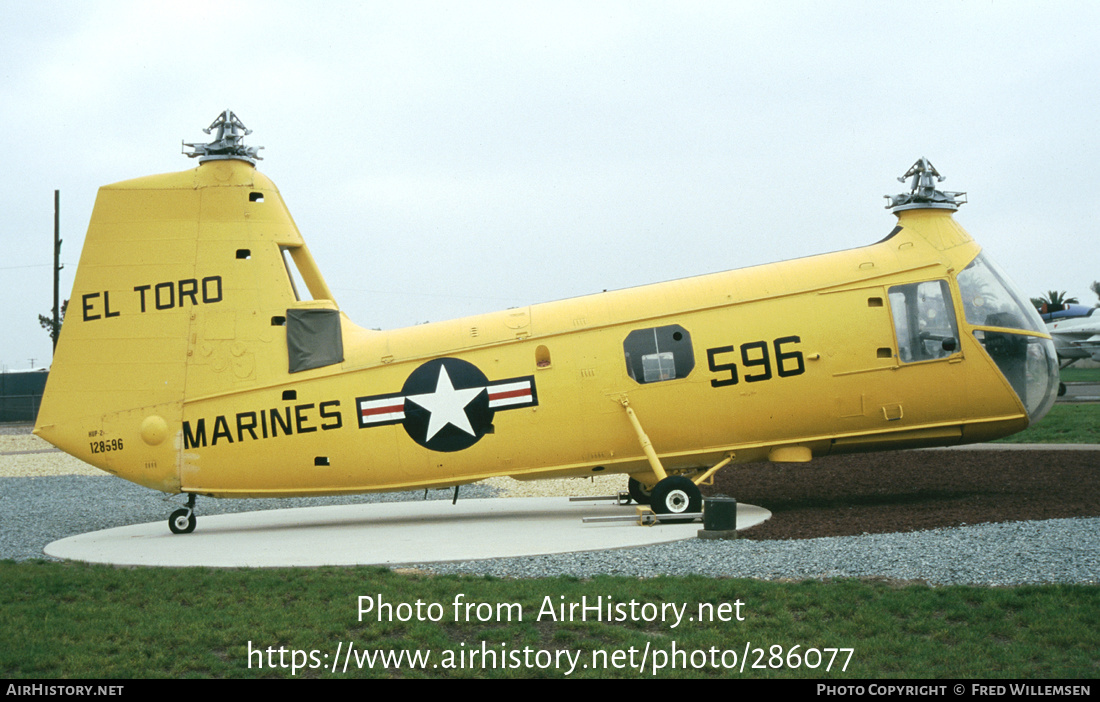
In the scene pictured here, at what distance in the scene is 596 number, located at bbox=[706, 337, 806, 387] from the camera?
1119 centimetres

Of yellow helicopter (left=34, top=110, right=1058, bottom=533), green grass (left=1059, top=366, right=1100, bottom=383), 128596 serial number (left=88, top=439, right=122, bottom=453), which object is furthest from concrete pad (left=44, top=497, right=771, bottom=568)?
green grass (left=1059, top=366, right=1100, bottom=383)

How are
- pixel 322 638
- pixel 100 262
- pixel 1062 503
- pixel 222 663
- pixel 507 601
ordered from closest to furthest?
pixel 222 663 < pixel 322 638 < pixel 507 601 < pixel 1062 503 < pixel 100 262

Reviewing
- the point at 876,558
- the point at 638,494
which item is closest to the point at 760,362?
the point at 638,494

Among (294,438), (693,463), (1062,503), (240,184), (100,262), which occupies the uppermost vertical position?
(240,184)

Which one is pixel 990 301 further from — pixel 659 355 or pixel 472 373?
pixel 472 373

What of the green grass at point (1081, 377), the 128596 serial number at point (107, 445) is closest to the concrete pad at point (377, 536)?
the 128596 serial number at point (107, 445)

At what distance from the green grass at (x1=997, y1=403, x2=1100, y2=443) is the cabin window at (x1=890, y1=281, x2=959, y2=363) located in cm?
667

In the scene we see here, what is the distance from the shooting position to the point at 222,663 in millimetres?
5668

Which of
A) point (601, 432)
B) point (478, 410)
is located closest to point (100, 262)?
point (478, 410)

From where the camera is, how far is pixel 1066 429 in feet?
64.3

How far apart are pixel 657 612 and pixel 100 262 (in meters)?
9.88

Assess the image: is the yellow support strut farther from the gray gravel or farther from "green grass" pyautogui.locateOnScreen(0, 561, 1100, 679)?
"green grass" pyautogui.locateOnScreen(0, 561, 1100, 679)

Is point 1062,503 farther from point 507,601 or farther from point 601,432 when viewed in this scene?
point 507,601

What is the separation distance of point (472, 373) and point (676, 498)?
3.20m
